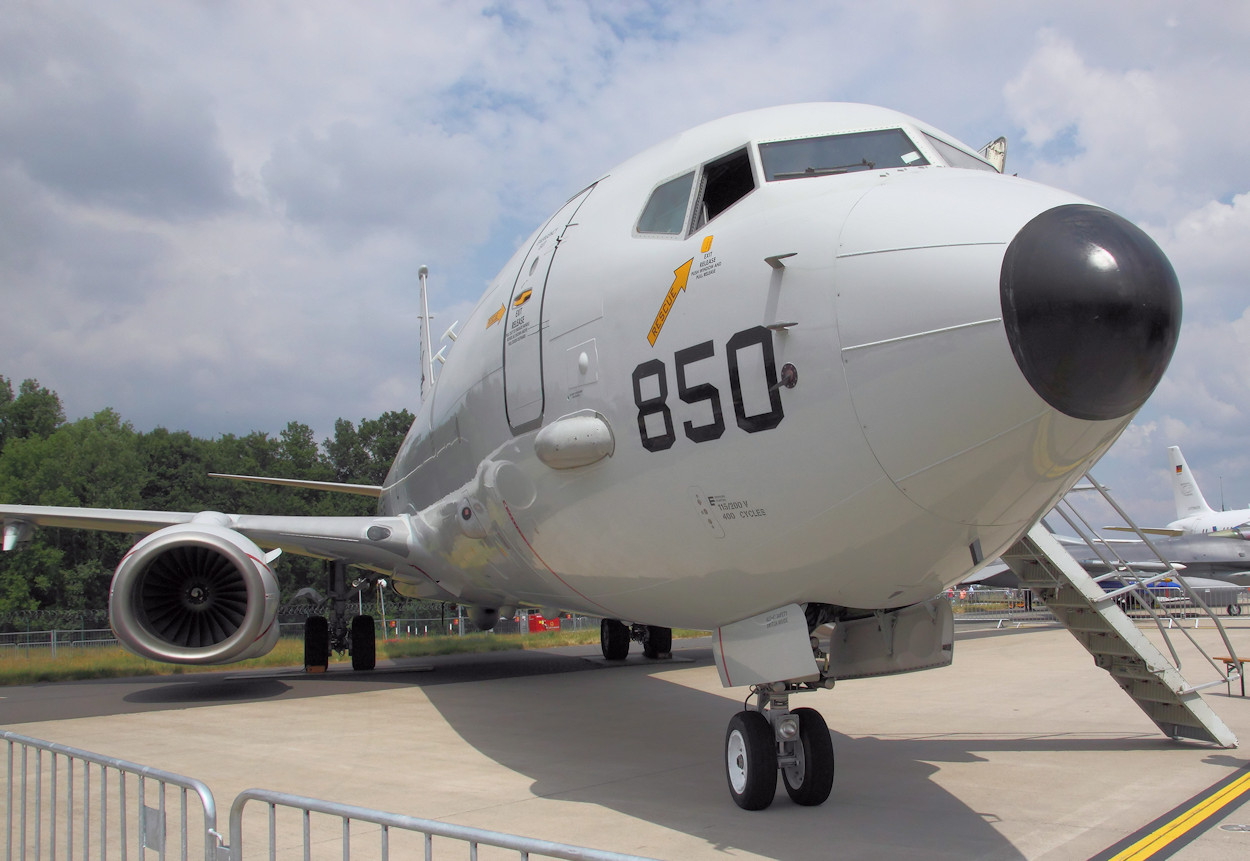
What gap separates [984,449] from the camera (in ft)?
13.5

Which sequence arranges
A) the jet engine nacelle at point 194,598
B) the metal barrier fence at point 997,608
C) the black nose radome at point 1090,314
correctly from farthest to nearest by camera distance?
the metal barrier fence at point 997,608 < the jet engine nacelle at point 194,598 < the black nose radome at point 1090,314

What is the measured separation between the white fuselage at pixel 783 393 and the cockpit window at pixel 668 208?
0.26 ft

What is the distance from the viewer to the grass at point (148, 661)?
16.4 metres

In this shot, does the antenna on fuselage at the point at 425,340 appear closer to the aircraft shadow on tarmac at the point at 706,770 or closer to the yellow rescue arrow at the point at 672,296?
the aircraft shadow on tarmac at the point at 706,770

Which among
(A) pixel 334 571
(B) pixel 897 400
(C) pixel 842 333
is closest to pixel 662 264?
(C) pixel 842 333

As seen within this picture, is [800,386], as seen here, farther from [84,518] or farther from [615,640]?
[615,640]

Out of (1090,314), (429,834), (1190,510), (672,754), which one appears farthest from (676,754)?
(1190,510)

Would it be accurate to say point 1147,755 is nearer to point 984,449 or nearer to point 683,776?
point 683,776

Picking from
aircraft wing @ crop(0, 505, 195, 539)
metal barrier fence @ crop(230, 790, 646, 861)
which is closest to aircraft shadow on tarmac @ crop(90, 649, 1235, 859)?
aircraft wing @ crop(0, 505, 195, 539)

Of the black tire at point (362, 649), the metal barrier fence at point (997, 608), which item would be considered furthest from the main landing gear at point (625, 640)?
the metal barrier fence at point (997, 608)

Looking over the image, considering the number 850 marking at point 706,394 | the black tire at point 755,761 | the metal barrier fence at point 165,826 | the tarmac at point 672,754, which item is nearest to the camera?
the metal barrier fence at point 165,826

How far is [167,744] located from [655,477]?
6289 millimetres

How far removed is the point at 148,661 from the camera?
64.1 feet

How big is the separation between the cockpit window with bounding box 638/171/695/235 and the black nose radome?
7.52 ft
